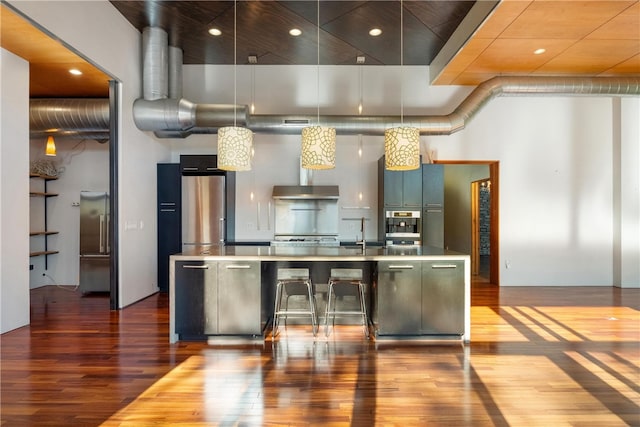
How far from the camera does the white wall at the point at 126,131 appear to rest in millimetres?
4023

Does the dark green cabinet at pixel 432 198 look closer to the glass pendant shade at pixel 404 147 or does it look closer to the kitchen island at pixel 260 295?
the kitchen island at pixel 260 295

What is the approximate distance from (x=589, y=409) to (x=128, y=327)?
4.35 metres

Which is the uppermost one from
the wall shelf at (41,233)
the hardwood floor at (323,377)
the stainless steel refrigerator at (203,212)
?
the stainless steel refrigerator at (203,212)

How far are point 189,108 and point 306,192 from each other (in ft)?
7.55

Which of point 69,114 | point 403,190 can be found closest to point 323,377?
point 403,190

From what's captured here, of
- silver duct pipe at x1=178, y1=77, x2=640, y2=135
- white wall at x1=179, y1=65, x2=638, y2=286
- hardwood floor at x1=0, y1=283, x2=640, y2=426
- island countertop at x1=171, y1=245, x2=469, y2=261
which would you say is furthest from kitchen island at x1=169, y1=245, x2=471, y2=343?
white wall at x1=179, y1=65, x2=638, y2=286

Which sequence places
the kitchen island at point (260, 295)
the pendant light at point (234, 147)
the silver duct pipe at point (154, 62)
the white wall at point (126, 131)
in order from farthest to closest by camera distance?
the silver duct pipe at point (154, 62) → the white wall at point (126, 131) → the kitchen island at point (260, 295) → the pendant light at point (234, 147)

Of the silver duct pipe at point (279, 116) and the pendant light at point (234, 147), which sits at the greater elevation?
the silver duct pipe at point (279, 116)

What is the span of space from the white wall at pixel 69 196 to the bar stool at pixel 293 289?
4.56 metres

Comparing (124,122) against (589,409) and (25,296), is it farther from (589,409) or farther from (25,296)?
(589,409)

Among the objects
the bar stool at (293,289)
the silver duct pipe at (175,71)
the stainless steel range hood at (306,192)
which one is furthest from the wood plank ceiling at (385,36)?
the bar stool at (293,289)

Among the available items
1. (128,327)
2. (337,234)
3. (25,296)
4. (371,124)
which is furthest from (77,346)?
(371,124)

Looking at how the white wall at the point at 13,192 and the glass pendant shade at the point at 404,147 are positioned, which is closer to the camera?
the glass pendant shade at the point at 404,147

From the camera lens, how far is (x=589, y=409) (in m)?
2.38
